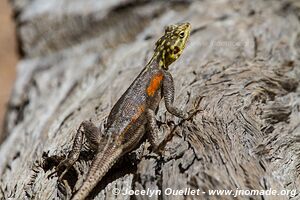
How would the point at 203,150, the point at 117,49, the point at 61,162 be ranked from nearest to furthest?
the point at 203,150, the point at 61,162, the point at 117,49

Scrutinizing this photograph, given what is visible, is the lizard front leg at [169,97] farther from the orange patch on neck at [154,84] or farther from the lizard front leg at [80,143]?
the lizard front leg at [80,143]

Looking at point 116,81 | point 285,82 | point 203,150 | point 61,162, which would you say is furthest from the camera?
point 116,81

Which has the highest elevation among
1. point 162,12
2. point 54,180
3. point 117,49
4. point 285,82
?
point 162,12

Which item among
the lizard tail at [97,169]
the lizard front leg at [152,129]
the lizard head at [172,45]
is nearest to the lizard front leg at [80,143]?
the lizard tail at [97,169]

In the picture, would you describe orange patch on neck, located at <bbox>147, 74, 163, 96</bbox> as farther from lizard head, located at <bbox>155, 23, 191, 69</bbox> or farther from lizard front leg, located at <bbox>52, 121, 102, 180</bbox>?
lizard front leg, located at <bbox>52, 121, 102, 180</bbox>

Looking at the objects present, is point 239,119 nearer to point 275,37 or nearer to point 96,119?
point 96,119

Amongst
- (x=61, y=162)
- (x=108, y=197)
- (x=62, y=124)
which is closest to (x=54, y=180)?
(x=61, y=162)

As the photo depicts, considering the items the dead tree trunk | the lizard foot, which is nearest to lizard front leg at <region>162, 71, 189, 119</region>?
the dead tree trunk

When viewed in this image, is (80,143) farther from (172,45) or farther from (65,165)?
(172,45)
